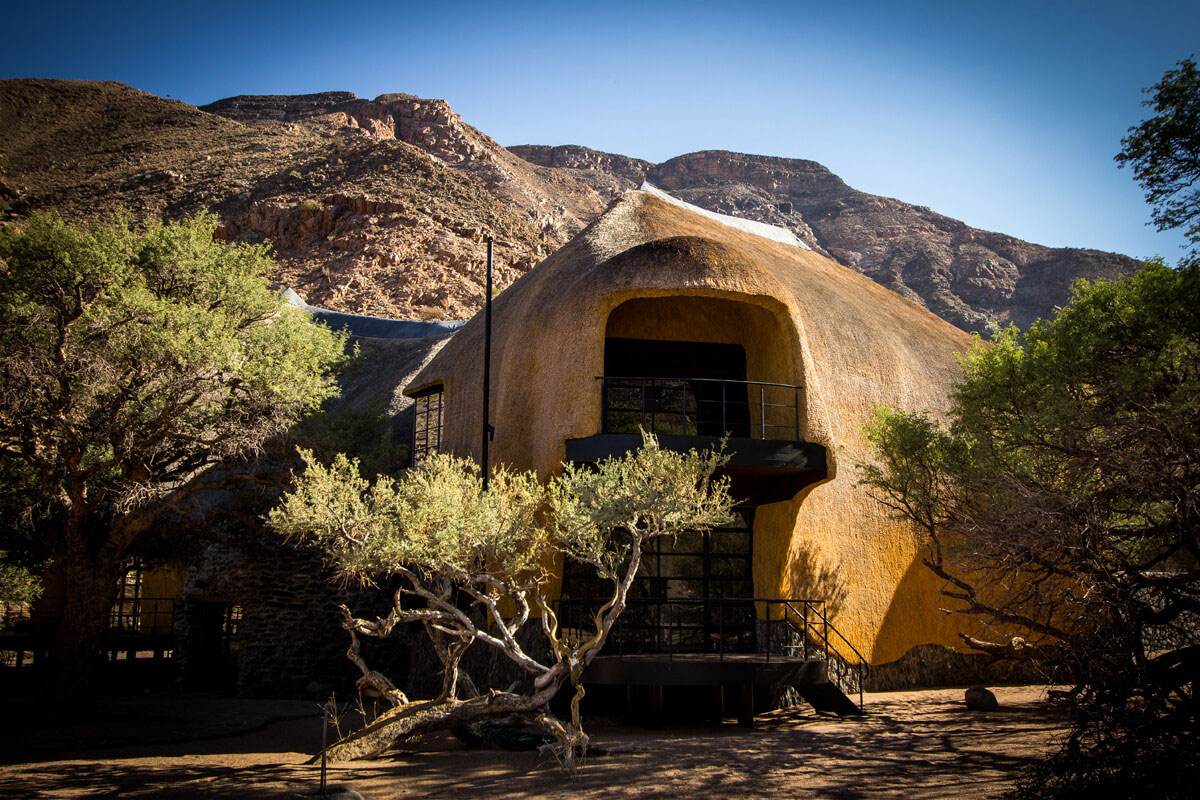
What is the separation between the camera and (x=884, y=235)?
86.7m

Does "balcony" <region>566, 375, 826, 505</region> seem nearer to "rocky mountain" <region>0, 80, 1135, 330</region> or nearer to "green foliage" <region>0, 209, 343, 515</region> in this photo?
"green foliage" <region>0, 209, 343, 515</region>

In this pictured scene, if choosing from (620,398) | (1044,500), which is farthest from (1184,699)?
(620,398)

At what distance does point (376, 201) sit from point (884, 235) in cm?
5495

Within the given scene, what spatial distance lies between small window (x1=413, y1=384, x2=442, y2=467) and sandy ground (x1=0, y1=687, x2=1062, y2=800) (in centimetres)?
717

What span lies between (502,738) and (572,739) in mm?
2301

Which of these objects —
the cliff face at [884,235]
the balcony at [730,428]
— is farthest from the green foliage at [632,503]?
the cliff face at [884,235]

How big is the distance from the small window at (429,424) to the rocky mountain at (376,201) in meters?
14.0

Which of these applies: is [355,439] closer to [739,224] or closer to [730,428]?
[730,428]

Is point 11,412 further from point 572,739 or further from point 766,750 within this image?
point 766,750

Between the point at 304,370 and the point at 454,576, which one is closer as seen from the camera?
the point at 454,576

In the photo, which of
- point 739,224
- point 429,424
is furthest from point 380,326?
point 739,224

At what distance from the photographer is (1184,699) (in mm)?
7211

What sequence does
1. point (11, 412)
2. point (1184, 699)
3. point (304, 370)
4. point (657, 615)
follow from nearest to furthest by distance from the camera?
1. point (1184, 699)
2. point (11, 412)
3. point (657, 615)
4. point (304, 370)

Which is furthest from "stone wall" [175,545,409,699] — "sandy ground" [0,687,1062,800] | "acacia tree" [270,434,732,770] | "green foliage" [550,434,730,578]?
"green foliage" [550,434,730,578]
